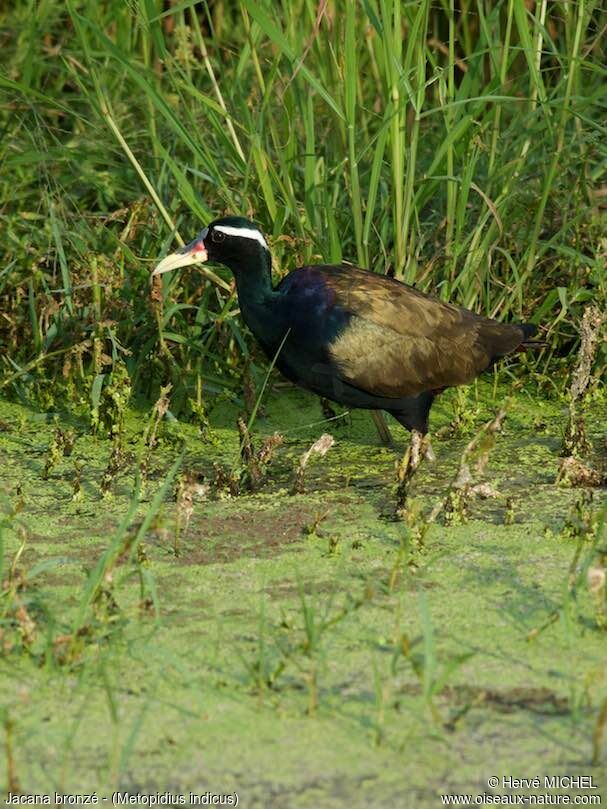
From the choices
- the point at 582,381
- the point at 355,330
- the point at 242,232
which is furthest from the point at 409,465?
the point at 242,232

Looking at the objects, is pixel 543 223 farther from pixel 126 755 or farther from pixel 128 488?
pixel 126 755

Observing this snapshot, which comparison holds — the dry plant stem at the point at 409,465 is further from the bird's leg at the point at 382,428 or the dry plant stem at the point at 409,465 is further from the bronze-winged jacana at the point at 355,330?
the bird's leg at the point at 382,428

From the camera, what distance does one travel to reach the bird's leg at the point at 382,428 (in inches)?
232

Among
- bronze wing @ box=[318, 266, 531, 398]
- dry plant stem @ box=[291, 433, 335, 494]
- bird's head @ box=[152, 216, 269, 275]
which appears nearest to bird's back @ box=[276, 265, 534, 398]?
bronze wing @ box=[318, 266, 531, 398]

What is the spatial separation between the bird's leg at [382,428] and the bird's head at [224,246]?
0.76 m

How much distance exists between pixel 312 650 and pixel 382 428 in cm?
217

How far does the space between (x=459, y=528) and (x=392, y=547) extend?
0.26 meters

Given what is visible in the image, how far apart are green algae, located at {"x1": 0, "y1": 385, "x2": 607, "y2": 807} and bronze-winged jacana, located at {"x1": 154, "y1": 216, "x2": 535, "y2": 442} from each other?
1.09 feet

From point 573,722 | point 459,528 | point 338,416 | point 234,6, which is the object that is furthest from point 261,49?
point 573,722

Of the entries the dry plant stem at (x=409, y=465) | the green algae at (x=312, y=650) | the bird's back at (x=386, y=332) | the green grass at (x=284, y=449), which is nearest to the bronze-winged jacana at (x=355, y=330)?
the bird's back at (x=386, y=332)

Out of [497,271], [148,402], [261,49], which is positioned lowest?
[148,402]

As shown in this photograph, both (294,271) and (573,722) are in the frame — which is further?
(294,271)

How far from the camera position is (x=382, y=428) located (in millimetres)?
5902

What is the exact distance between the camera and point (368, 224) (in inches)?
229
